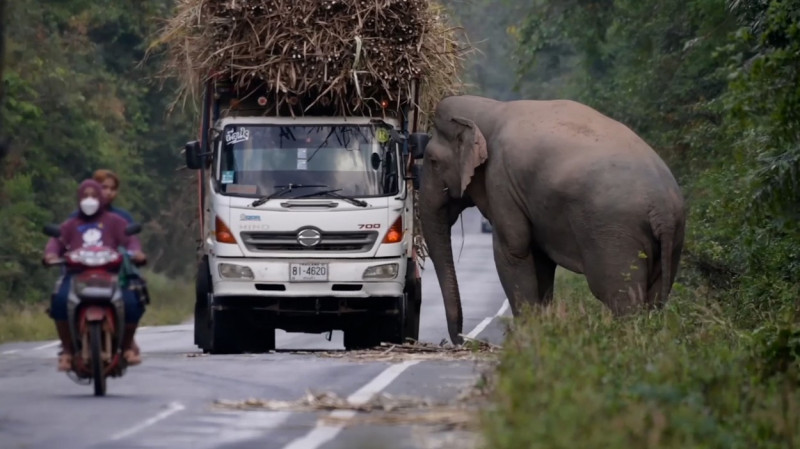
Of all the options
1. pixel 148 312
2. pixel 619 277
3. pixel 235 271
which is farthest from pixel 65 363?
pixel 148 312

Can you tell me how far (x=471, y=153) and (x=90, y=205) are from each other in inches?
240

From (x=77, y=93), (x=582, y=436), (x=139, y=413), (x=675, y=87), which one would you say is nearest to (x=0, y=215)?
(x=77, y=93)

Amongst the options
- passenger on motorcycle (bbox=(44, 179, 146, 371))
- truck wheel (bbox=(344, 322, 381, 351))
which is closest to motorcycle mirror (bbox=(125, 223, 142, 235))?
passenger on motorcycle (bbox=(44, 179, 146, 371))

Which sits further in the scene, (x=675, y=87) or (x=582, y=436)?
(x=675, y=87)

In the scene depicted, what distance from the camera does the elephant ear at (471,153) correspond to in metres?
16.9

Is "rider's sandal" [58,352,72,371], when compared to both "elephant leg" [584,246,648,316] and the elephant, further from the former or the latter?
"elephant leg" [584,246,648,316]

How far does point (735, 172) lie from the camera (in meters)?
19.7

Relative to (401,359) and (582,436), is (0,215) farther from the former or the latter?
(582,436)

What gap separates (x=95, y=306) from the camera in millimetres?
11531

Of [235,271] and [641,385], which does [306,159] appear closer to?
[235,271]

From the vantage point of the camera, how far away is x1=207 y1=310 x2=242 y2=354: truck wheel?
1703 centimetres

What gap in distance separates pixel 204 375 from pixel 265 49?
4738mm

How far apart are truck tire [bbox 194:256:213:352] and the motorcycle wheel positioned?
211 inches

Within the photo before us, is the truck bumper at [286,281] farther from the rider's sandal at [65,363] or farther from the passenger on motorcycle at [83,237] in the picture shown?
the rider's sandal at [65,363]
